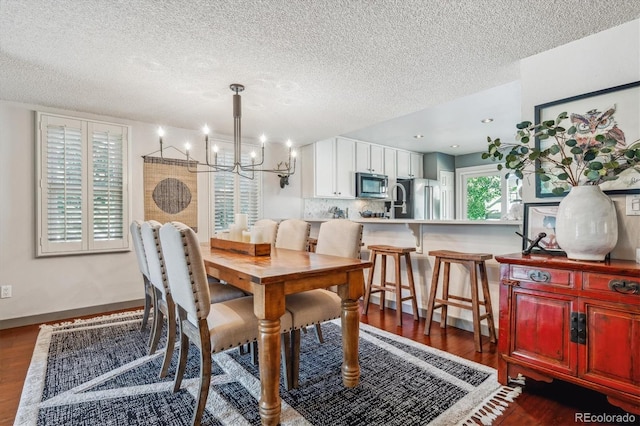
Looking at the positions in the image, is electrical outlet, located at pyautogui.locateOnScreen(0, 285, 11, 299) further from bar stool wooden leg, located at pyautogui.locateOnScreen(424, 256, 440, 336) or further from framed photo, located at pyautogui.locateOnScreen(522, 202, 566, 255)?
framed photo, located at pyautogui.locateOnScreen(522, 202, 566, 255)

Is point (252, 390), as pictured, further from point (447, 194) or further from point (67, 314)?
point (447, 194)

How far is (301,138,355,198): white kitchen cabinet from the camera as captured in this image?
515 centimetres

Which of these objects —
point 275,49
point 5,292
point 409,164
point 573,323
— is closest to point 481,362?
point 573,323

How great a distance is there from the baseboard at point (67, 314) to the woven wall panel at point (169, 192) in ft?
3.39

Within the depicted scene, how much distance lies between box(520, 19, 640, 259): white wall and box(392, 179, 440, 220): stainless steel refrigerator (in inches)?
149

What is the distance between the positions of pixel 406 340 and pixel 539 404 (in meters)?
1.02

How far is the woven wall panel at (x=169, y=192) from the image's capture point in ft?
13.0

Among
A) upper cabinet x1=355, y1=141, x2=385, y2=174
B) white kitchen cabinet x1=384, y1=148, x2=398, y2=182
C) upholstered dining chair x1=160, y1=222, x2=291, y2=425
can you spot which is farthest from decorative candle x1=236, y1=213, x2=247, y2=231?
white kitchen cabinet x1=384, y1=148, x2=398, y2=182

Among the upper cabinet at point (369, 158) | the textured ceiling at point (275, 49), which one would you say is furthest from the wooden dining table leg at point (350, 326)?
the upper cabinet at point (369, 158)

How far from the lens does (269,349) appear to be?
64.2 inches

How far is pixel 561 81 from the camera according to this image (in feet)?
7.27

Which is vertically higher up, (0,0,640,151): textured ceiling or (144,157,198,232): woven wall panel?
(0,0,640,151): textured ceiling

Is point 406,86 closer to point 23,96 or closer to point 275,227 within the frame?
point 275,227

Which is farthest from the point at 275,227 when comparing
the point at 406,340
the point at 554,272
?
the point at 554,272
